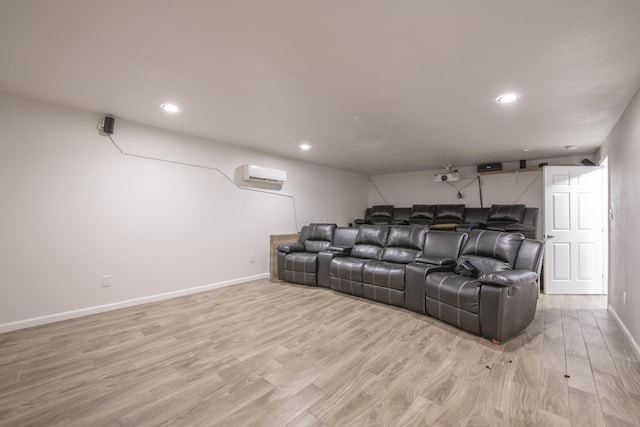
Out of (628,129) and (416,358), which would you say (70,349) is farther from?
(628,129)

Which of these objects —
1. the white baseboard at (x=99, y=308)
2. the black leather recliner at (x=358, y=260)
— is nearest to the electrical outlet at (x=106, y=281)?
the white baseboard at (x=99, y=308)

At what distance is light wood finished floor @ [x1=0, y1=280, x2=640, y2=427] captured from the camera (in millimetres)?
1541

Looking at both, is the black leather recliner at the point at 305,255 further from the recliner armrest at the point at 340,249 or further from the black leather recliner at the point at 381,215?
the black leather recliner at the point at 381,215

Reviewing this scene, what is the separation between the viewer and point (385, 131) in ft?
12.0

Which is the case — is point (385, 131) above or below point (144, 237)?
above

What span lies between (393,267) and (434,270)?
0.49m

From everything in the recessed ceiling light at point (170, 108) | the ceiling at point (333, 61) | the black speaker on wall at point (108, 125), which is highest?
the recessed ceiling light at point (170, 108)

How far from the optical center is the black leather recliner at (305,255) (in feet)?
14.0

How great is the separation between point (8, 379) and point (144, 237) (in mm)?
1816

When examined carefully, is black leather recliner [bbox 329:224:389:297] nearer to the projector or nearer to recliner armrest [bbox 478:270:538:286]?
recliner armrest [bbox 478:270:538:286]

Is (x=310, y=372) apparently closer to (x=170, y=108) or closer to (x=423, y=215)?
(x=170, y=108)

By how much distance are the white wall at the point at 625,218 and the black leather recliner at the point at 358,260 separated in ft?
8.01

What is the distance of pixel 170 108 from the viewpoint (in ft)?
9.66

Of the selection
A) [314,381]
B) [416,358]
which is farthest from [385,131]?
[314,381]
